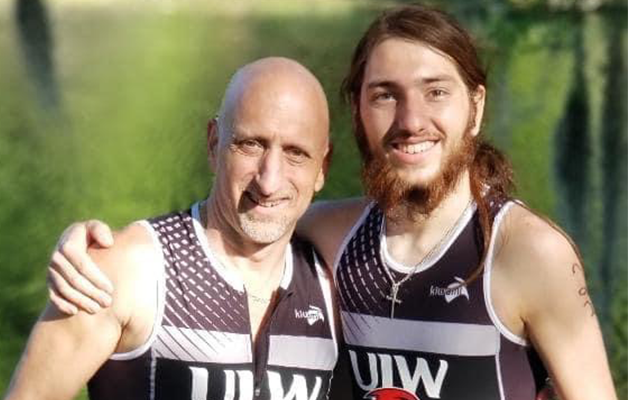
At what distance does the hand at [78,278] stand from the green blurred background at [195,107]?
4.39 meters

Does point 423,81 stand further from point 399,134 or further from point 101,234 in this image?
point 101,234

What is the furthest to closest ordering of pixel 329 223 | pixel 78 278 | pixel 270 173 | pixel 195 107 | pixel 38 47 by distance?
pixel 38 47 < pixel 195 107 < pixel 329 223 < pixel 270 173 < pixel 78 278

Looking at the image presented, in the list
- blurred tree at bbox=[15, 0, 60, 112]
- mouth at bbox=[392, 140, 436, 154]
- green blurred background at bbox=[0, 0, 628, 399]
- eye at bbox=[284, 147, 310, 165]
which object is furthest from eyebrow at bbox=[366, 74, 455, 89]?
blurred tree at bbox=[15, 0, 60, 112]

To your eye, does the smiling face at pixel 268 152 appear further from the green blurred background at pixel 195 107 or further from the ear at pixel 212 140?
the green blurred background at pixel 195 107

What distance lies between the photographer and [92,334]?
2.45 meters

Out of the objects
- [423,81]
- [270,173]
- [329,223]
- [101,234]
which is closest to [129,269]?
[101,234]

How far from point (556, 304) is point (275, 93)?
734 millimetres

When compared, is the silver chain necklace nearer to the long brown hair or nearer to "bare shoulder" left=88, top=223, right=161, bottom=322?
the long brown hair

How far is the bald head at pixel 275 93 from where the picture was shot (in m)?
2.57

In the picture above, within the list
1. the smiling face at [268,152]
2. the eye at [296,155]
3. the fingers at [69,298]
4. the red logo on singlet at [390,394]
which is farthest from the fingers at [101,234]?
the red logo on singlet at [390,394]

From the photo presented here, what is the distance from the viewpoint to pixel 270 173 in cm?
253

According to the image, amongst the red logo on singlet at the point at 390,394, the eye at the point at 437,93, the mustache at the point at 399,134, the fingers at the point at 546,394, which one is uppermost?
the eye at the point at 437,93

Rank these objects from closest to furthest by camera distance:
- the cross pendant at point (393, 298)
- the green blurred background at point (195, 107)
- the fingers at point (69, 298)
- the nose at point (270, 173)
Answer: the fingers at point (69, 298) → the nose at point (270, 173) → the cross pendant at point (393, 298) → the green blurred background at point (195, 107)

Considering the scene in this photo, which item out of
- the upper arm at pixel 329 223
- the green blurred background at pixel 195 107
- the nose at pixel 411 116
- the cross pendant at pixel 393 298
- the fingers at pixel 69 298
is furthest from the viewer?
the green blurred background at pixel 195 107
